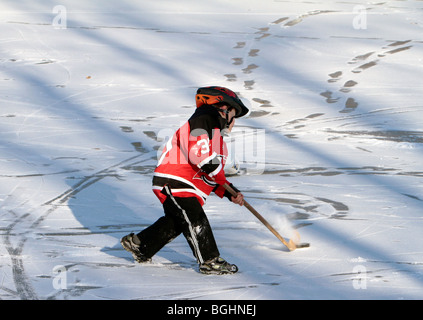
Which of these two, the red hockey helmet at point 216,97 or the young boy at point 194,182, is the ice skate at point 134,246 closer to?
the young boy at point 194,182

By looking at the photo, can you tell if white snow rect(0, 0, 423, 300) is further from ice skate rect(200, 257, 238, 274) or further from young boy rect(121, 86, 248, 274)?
young boy rect(121, 86, 248, 274)

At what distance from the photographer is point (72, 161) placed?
8.31m

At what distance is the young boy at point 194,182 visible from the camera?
17.1ft

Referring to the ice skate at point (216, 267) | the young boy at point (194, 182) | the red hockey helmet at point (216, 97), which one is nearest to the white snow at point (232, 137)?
the ice skate at point (216, 267)

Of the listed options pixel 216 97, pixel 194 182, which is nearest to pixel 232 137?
pixel 216 97

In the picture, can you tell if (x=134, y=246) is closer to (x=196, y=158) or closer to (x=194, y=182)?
(x=194, y=182)

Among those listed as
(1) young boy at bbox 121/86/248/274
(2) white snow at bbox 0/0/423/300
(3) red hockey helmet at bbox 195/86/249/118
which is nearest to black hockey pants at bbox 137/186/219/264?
(1) young boy at bbox 121/86/248/274

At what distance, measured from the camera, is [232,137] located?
9219 millimetres

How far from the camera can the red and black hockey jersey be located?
17.0 feet

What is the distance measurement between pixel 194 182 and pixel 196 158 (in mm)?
248
